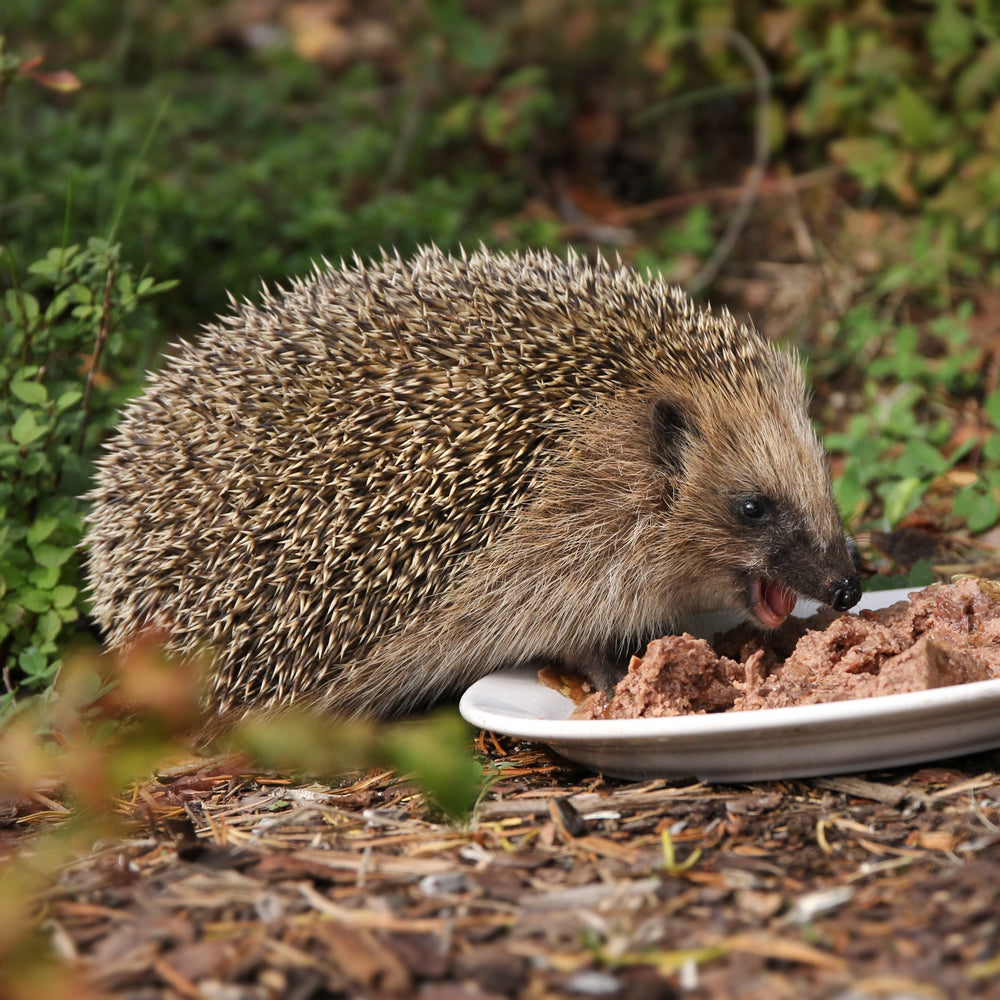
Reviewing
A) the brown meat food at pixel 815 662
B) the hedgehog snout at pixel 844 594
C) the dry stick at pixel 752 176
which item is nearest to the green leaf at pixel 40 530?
the brown meat food at pixel 815 662

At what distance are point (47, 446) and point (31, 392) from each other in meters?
0.24

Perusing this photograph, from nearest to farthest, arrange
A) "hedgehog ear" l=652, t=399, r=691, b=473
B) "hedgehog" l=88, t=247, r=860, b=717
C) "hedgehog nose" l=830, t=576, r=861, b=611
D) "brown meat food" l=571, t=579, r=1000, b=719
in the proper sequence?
"brown meat food" l=571, t=579, r=1000, b=719, "hedgehog nose" l=830, t=576, r=861, b=611, "hedgehog" l=88, t=247, r=860, b=717, "hedgehog ear" l=652, t=399, r=691, b=473

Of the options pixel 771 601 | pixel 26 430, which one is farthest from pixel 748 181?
pixel 26 430

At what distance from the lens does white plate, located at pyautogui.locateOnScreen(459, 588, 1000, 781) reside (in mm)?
2414

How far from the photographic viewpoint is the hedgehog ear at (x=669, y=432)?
3.36 meters

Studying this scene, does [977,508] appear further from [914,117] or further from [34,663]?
[34,663]

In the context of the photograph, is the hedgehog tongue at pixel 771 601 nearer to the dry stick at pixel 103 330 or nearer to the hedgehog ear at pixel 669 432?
the hedgehog ear at pixel 669 432

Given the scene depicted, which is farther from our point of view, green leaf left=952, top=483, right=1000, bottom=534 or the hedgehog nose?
green leaf left=952, top=483, right=1000, bottom=534

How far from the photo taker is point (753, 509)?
3.35 meters

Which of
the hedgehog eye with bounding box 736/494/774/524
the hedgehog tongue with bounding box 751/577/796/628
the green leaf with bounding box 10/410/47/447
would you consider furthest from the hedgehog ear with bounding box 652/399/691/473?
the green leaf with bounding box 10/410/47/447

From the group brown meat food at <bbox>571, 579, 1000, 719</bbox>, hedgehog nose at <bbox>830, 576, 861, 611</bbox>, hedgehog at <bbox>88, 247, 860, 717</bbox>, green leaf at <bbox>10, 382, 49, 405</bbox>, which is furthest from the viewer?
green leaf at <bbox>10, 382, 49, 405</bbox>

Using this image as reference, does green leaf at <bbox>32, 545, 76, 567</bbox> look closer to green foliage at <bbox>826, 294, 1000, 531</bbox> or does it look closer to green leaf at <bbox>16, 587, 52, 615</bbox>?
green leaf at <bbox>16, 587, 52, 615</bbox>

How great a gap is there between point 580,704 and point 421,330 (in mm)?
1081

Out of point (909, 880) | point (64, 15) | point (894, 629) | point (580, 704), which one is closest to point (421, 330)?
point (580, 704)
